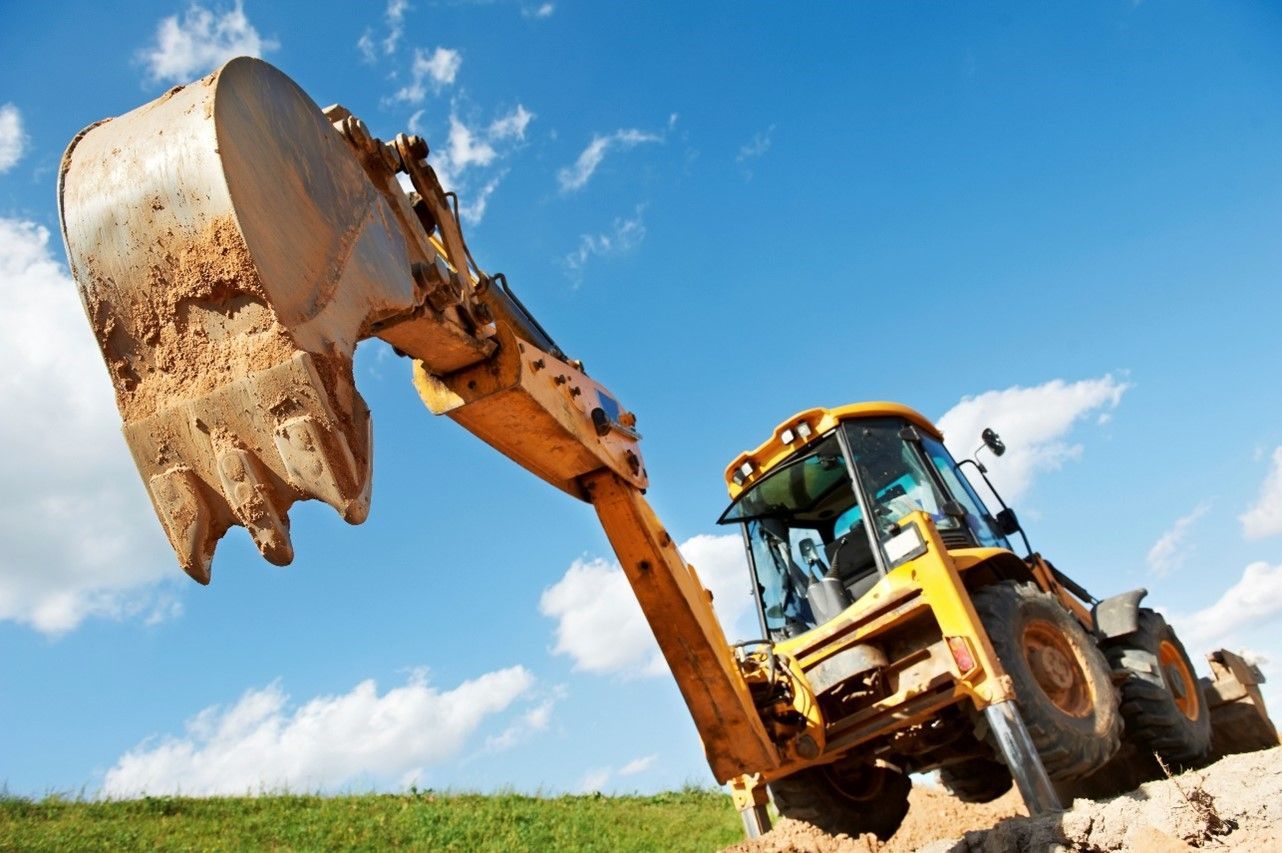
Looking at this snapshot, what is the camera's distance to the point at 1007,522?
6820 millimetres

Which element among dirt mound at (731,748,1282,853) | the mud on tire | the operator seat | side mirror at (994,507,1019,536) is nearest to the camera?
dirt mound at (731,748,1282,853)

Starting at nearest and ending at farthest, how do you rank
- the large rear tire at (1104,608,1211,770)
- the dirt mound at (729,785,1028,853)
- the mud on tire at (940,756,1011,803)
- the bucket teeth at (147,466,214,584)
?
1. the bucket teeth at (147,466,214,584)
2. the dirt mound at (729,785,1028,853)
3. the large rear tire at (1104,608,1211,770)
4. the mud on tire at (940,756,1011,803)

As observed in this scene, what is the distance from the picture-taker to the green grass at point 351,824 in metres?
8.81

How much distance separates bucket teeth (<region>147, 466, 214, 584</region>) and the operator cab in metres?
4.04

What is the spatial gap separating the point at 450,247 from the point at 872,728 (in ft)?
11.0

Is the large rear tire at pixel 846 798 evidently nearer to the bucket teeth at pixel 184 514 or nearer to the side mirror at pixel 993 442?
the side mirror at pixel 993 442

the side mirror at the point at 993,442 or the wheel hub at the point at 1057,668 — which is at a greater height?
the side mirror at the point at 993,442

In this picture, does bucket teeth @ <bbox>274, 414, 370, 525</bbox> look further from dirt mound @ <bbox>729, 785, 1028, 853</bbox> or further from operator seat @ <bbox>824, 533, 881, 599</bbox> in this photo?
operator seat @ <bbox>824, 533, 881, 599</bbox>

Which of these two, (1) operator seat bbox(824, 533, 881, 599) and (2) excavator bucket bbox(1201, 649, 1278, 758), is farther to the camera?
(2) excavator bucket bbox(1201, 649, 1278, 758)

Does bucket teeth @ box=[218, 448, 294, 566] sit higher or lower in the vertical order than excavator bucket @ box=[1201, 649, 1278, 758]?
higher

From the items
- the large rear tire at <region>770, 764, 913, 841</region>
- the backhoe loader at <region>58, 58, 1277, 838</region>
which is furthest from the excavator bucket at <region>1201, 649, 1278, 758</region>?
the large rear tire at <region>770, 764, 913, 841</region>

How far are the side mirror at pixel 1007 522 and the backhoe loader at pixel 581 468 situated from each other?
1.1 inches

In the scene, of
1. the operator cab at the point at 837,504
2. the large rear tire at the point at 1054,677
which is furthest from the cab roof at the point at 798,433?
the large rear tire at the point at 1054,677

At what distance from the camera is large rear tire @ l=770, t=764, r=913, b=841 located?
5867 mm
